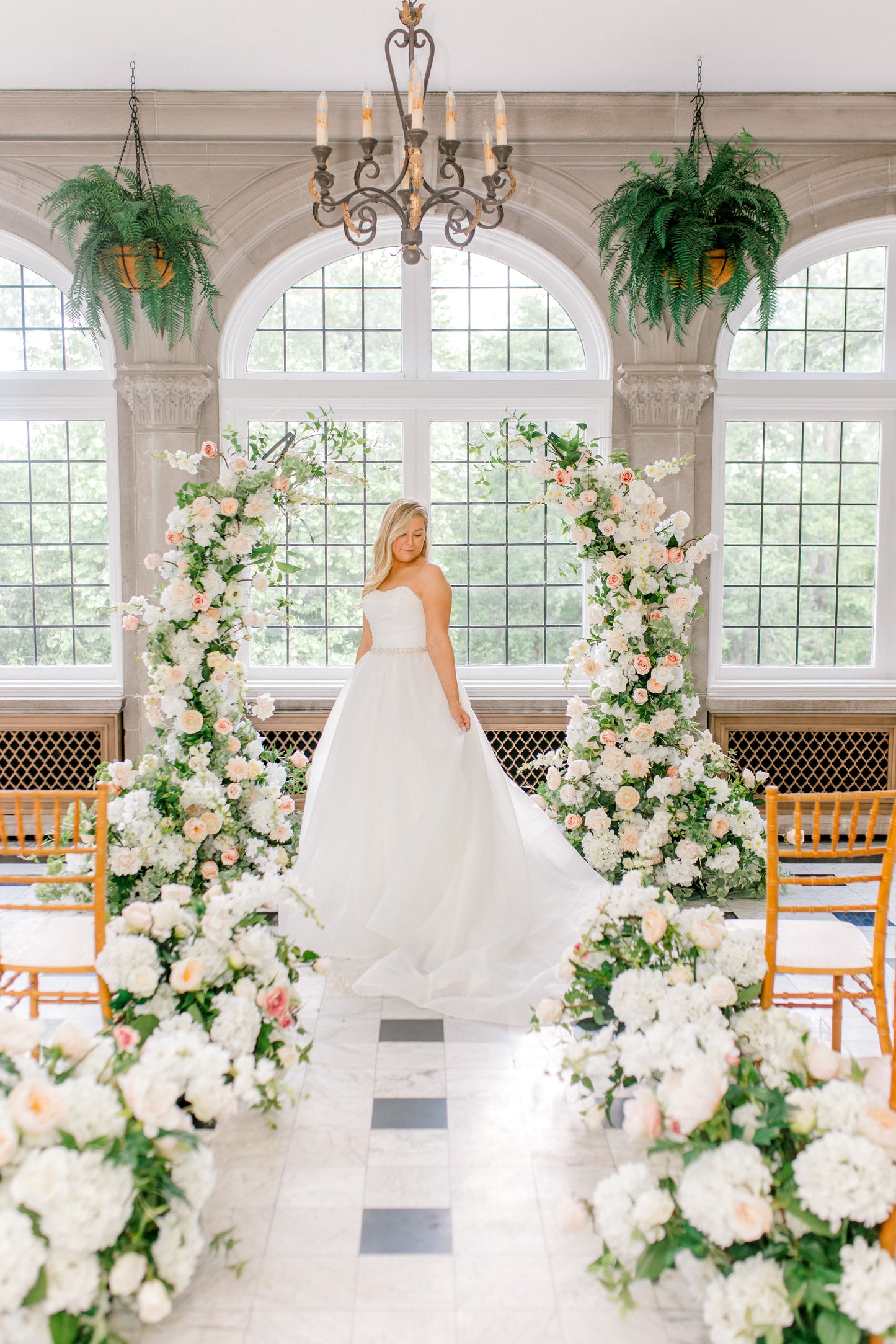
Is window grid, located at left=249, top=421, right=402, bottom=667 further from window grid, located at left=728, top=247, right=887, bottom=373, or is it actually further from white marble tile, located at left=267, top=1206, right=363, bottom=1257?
white marble tile, located at left=267, top=1206, right=363, bottom=1257

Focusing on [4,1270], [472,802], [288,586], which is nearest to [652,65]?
[288,586]

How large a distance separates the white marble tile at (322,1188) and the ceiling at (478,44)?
448cm

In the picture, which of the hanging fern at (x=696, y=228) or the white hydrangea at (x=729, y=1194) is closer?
the white hydrangea at (x=729, y=1194)

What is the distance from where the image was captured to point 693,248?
4812 millimetres

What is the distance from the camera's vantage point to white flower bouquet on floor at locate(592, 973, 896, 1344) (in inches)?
71.2

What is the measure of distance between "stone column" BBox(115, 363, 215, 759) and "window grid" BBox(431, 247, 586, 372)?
1.42 meters

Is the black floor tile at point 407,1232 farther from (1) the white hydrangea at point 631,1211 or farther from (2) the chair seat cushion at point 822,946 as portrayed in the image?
(2) the chair seat cushion at point 822,946

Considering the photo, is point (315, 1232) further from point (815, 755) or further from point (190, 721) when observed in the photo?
point (815, 755)

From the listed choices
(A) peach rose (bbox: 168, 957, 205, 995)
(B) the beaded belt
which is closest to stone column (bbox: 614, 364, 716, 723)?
(B) the beaded belt

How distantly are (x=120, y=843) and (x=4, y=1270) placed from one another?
105 inches

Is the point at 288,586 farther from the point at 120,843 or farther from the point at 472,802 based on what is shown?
the point at 472,802

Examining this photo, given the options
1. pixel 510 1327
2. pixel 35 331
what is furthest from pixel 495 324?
pixel 510 1327

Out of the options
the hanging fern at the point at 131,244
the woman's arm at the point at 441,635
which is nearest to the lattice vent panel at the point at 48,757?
the hanging fern at the point at 131,244

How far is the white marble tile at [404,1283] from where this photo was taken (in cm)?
215
